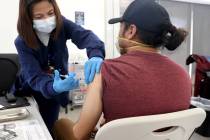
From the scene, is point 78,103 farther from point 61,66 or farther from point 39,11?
point 39,11

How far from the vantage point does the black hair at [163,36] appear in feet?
3.30

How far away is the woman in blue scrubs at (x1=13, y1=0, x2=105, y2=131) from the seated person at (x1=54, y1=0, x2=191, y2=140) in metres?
0.23

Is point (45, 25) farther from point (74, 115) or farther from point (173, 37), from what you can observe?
point (74, 115)

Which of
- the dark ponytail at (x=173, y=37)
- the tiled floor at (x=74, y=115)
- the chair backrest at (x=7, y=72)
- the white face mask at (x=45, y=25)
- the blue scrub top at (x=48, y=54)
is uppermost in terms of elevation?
the white face mask at (x=45, y=25)

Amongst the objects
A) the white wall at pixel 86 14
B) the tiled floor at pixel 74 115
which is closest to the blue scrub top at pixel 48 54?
the tiled floor at pixel 74 115

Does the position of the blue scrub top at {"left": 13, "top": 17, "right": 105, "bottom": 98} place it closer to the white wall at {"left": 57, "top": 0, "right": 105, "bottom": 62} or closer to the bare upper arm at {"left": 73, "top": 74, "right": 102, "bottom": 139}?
the bare upper arm at {"left": 73, "top": 74, "right": 102, "bottom": 139}

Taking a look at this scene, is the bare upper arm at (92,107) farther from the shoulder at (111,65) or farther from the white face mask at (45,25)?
the white face mask at (45,25)

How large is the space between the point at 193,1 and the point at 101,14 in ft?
6.03

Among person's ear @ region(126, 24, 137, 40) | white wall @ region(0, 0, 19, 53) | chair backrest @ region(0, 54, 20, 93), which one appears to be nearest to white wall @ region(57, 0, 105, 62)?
white wall @ region(0, 0, 19, 53)

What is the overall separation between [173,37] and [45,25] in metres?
0.76

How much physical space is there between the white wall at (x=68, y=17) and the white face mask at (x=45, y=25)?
207 centimetres

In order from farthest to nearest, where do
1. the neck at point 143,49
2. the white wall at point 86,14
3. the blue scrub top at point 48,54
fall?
1. the white wall at point 86,14
2. the blue scrub top at point 48,54
3. the neck at point 143,49

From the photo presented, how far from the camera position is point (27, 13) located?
4.58ft

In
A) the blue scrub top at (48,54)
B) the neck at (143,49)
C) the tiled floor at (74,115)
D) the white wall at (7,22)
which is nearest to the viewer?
the neck at (143,49)
